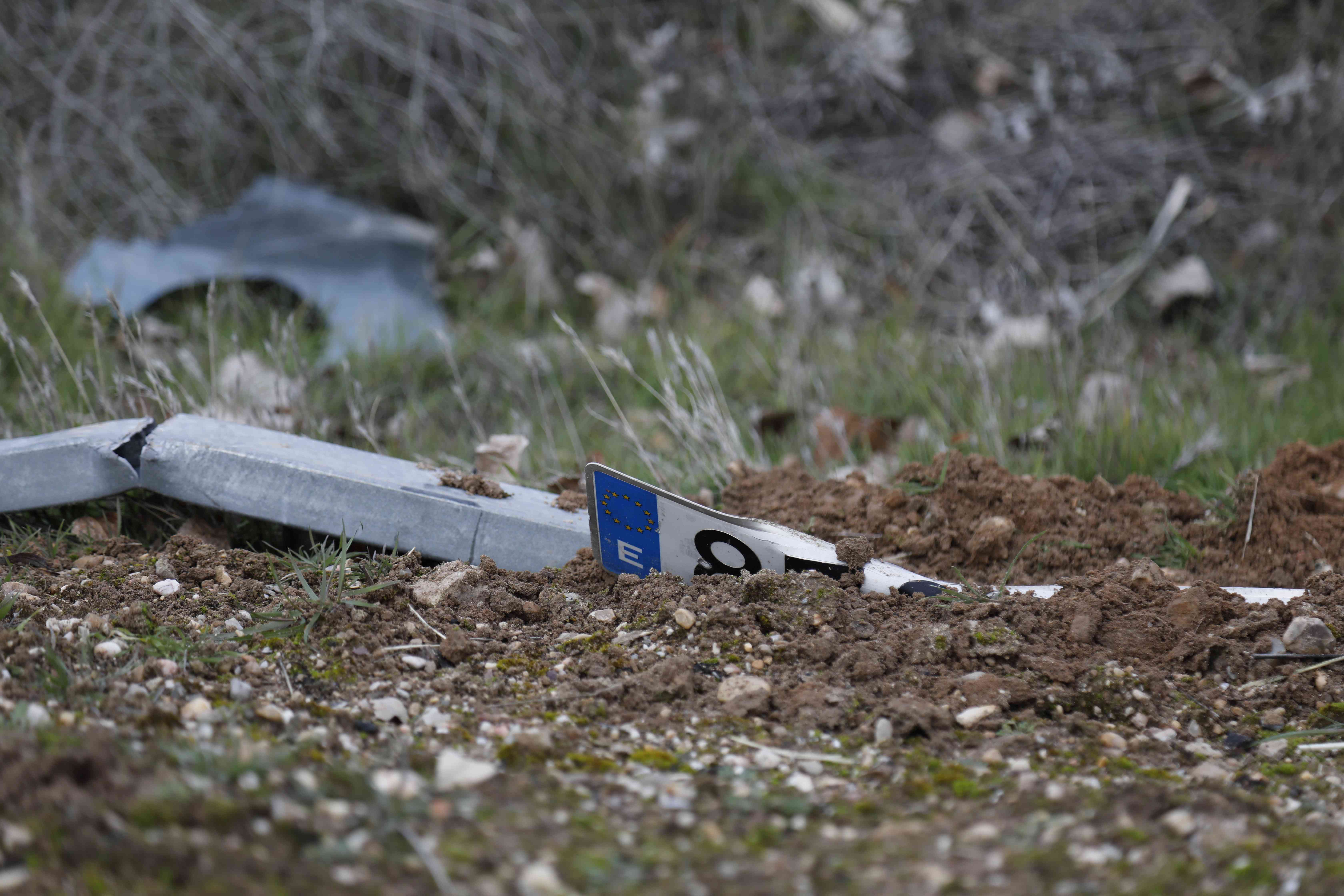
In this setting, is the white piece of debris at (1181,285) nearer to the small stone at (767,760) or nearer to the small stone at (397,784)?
the small stone at (767,760)

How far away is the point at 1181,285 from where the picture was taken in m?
4.19

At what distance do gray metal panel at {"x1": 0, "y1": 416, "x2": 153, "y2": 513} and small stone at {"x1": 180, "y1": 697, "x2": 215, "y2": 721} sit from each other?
0.86 m

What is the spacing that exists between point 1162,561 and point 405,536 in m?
1.60

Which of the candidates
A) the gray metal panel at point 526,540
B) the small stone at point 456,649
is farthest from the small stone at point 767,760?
the gray metal panel at point 526,540

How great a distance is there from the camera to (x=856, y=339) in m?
3.92

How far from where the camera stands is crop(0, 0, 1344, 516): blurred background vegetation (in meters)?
3.44

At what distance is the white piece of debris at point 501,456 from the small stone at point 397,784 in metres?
1.47

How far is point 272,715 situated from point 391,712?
0.16 metres

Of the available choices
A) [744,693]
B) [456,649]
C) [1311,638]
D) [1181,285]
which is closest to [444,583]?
[456,649]

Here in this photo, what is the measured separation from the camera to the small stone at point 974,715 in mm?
1444

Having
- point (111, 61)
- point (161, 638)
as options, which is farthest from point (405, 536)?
point (111, 61)

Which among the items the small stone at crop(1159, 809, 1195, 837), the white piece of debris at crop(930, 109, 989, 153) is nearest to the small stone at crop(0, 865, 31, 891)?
the small stone at crop(1159, 809, 1195, 837)

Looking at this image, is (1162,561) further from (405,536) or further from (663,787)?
(405,536)

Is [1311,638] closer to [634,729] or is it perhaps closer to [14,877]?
[634,729]
